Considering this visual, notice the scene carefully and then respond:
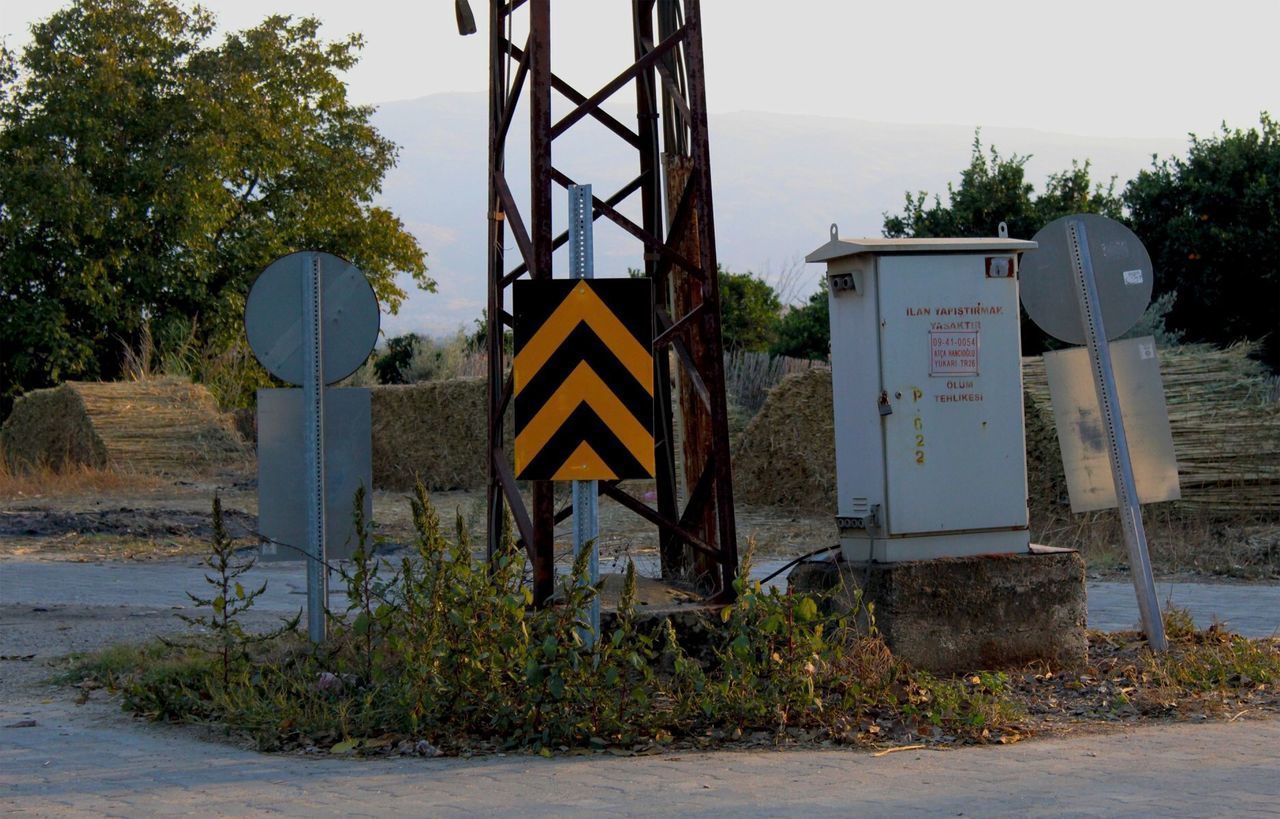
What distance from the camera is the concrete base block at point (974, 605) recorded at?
7867mm

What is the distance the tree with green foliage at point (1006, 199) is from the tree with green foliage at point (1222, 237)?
1.47m

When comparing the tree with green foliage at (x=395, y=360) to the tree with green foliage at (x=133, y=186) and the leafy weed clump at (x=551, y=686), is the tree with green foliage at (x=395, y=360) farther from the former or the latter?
the leafy weed clump at (x=551, y=686)

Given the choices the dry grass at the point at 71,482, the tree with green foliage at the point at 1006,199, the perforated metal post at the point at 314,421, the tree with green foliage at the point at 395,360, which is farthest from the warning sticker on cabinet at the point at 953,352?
the tree with green foliage at the point at 395,360

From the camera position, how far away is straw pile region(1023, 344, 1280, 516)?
46.4 feet

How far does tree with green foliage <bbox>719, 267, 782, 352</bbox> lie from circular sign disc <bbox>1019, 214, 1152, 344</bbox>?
87.9ft

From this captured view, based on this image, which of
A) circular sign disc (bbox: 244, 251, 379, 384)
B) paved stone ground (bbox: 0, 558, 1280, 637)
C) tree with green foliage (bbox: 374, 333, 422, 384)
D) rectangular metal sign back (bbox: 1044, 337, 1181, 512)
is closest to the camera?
circular sign disc (bbox: 244, 251, 379, 384)

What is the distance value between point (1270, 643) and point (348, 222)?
114ft

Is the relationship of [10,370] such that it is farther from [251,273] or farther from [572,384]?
[572,384]

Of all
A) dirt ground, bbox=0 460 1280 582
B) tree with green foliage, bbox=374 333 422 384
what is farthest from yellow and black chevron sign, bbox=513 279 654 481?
tree with green foliage, bbox=374 333 422 384

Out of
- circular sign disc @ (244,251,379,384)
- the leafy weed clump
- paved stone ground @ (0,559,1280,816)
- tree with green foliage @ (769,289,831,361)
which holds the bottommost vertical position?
paved stone ground @ (0,559,1280,816)

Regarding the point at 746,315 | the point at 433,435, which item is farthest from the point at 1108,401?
the point at 746,315

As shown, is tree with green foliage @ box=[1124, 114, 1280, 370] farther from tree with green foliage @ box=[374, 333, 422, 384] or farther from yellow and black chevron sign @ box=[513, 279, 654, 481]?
yellow and black chevron sign @ box=[513, 279, 654, 481]

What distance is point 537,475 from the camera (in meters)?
6.71

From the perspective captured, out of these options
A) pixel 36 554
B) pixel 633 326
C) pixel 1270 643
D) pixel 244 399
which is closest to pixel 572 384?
pixel 633 326
